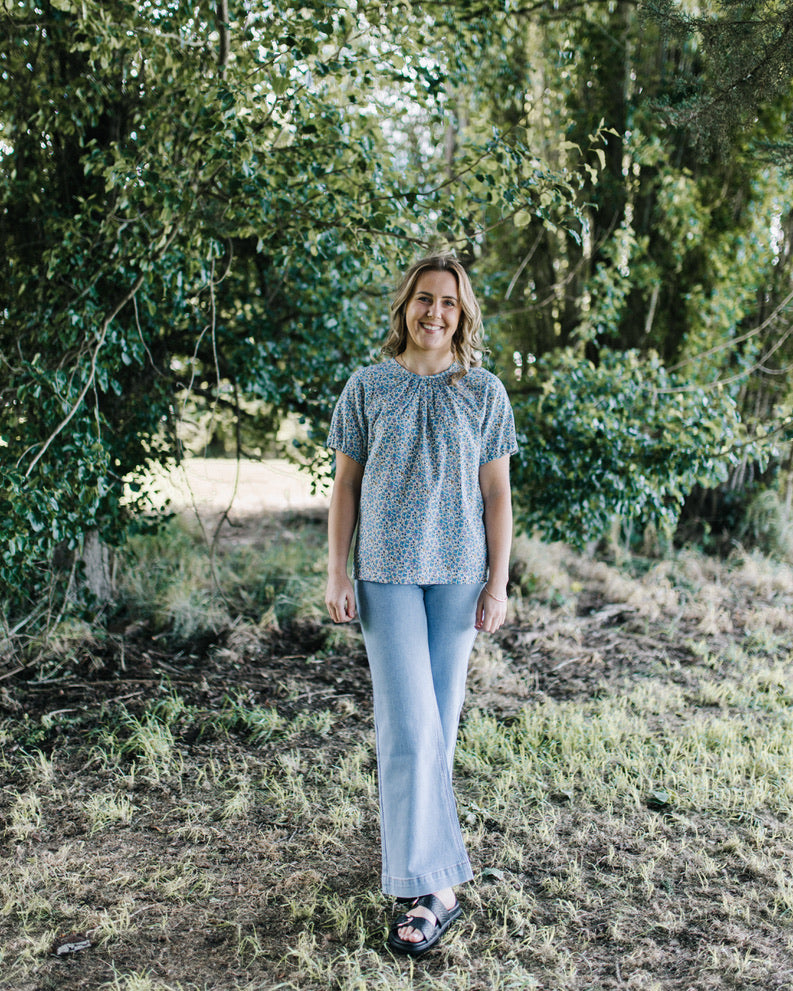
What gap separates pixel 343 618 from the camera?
8.03 ft

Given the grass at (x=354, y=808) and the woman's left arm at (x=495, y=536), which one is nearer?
the grass at (x=354, y=808)

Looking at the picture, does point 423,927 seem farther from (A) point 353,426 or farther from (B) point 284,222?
(B) point 284,222

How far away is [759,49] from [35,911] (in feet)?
12.3

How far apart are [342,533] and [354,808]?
47.7 inches

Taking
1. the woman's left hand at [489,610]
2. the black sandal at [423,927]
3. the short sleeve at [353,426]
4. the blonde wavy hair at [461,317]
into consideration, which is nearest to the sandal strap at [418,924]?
the black sandal at [423,927]

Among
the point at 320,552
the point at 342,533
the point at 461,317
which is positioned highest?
the point at 461,317

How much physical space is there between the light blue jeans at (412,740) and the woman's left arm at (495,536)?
0.10m

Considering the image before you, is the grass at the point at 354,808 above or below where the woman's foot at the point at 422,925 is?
below

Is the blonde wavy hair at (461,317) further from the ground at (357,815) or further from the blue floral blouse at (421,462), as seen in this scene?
the ground at (357,815)

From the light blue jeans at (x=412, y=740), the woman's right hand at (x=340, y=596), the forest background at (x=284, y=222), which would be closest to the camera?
the light blue jeans at (x=412, y=740)

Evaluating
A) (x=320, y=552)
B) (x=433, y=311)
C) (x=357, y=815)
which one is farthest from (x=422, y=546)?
(x=320, y=552)

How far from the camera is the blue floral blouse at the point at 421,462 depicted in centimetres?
230

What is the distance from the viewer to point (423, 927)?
7.50ft

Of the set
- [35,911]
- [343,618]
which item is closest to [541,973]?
[343,618]
